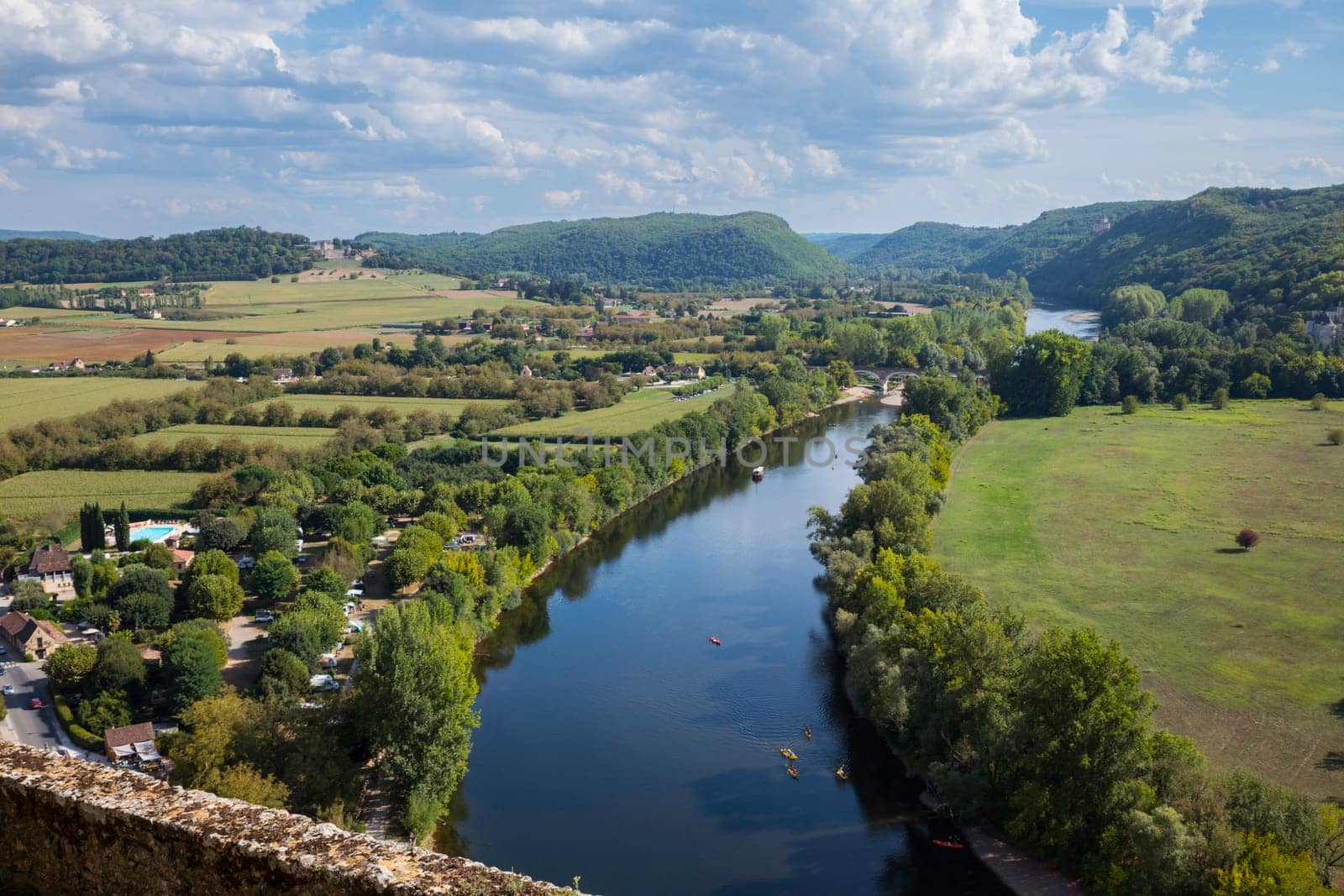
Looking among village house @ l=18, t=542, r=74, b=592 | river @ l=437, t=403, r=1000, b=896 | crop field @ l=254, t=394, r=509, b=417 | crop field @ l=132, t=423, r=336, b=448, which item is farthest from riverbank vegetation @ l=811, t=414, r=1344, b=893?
crop field @ l=254, t=394, r=509, b=417

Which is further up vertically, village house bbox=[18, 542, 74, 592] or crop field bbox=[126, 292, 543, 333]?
crop field bbox=[126, 292, 543, 333]

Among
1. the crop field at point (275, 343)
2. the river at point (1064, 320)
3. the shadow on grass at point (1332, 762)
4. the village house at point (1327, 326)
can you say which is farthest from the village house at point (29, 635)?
the river at point (1064, 320)

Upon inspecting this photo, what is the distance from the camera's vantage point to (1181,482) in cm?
5372

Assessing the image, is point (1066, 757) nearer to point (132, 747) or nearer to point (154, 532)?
point (132, 747)

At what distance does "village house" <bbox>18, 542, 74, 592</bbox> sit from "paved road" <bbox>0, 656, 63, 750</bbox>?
6.63 m

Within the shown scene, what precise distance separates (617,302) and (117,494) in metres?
132

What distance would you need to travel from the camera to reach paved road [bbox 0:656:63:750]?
27.1 meters

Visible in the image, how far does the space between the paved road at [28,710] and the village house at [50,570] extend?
21.8 feet

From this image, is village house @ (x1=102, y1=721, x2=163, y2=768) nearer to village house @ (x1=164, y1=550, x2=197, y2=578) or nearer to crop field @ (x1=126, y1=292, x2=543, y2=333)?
village house @ (x1=164, y1=550, x2=197, y2=578)

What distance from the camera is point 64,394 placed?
6912 centimetres

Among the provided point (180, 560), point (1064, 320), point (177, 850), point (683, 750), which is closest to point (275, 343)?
point (180, 560)

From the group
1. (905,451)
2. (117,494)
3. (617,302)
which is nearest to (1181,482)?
(905,451)

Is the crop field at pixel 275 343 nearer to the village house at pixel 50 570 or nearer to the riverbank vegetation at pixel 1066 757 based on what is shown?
the village house at pixel 50 570

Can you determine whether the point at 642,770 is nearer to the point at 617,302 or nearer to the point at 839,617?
the point at 839,617
